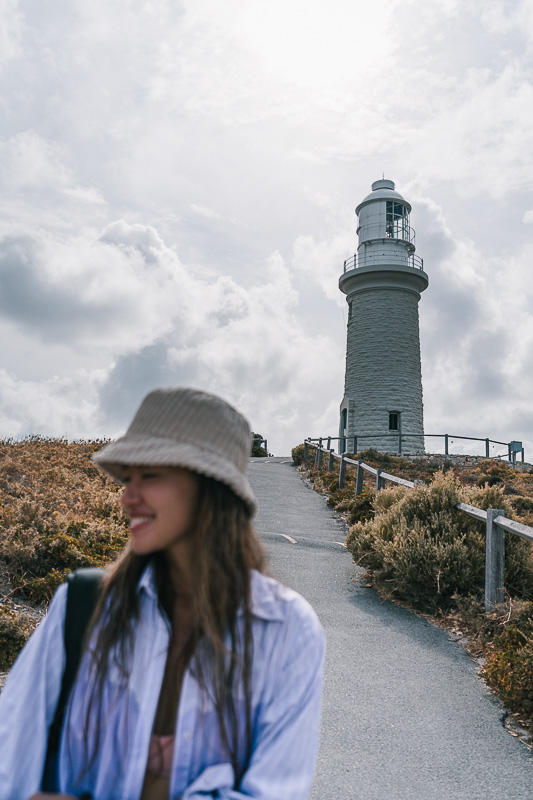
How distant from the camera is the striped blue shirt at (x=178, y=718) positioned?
5.25 feet

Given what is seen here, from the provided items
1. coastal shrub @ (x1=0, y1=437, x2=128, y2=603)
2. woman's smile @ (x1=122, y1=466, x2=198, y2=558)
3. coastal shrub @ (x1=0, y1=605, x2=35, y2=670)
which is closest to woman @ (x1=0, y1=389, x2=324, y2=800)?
woman's smile @ (x1=122, y1=466, x2=198, y2=558)

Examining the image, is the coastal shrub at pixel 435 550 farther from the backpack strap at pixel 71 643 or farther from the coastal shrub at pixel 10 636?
the backpack strap at pixel 71 643

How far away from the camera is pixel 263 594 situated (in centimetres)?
175

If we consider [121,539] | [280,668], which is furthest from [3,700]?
[121,539]

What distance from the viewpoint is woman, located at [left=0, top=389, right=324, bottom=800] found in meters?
1.62

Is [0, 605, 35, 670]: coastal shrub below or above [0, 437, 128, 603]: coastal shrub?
below

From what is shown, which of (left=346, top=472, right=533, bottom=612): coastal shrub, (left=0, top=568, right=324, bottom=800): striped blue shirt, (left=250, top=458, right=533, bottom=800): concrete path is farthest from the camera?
(left=346, top=472, right=533, bottom=612): coastal shrub

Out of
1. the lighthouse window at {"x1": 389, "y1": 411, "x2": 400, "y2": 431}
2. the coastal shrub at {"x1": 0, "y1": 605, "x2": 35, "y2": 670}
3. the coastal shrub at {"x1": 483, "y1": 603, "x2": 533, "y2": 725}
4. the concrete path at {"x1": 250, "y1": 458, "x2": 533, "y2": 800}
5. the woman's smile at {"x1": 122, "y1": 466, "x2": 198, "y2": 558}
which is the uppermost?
the lighthouse window at {"x1": 389, "y1": 411, "x2": 400, "y2": 431}

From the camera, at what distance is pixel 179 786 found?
5.29ft

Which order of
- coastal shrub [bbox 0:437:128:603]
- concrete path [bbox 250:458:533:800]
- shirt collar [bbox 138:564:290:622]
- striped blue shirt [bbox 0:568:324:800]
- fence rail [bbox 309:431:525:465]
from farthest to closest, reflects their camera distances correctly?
fence rail [bbox 309:431:525:465] < coastal shrub [bbox 0:437:128:603] < concrete path [bbox 250:458:533:800] < shirt collar [bbox 138:564:290:622] < striped blue shirt [bbox 0:568:324:800]

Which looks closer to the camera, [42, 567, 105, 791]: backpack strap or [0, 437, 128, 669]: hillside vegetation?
[42, 567, 105, 791]: backpack strap

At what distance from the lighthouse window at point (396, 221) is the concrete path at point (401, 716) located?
90.8 ft

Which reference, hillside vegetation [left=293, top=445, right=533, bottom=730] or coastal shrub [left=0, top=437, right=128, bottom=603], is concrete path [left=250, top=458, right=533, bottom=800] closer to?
hillside vegetation [left=293, top=445, right=533, bottom=730]

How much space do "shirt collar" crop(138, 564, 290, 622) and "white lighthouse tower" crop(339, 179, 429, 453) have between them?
28000 mm
